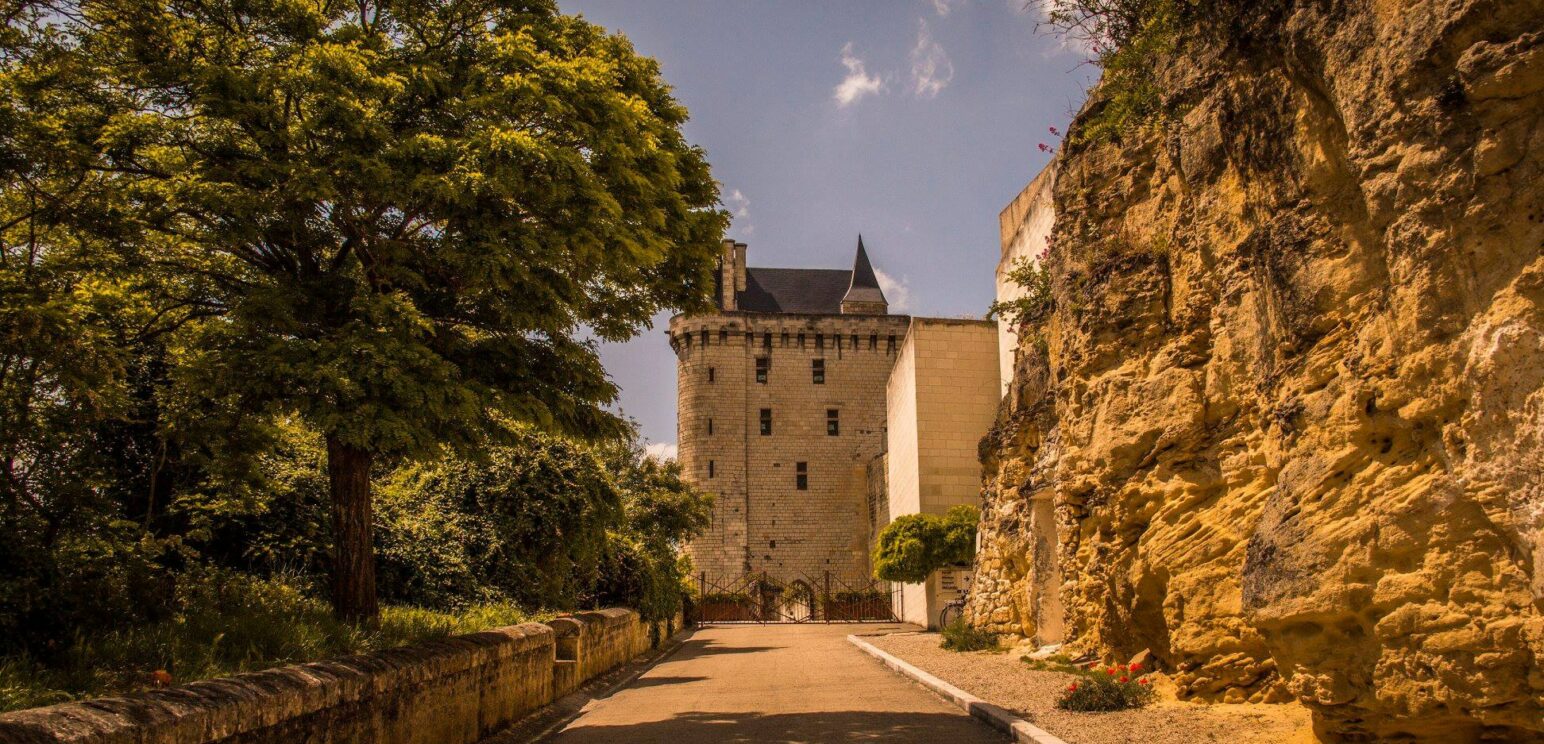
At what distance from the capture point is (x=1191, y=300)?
939 centimetres

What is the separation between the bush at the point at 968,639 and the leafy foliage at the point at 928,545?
7907 millimetres

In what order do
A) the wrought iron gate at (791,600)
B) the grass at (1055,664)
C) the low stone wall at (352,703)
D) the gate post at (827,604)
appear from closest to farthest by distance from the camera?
the low stone wall at (352,703)
the grass at (1055,664)
the wrought iron gate at (791,600)
the gate post at (827,604)

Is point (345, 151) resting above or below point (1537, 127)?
above

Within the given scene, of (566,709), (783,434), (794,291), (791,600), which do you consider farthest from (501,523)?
(794,291)

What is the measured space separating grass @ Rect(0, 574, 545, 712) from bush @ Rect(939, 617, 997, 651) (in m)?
9.63

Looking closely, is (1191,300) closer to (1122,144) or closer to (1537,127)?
(1122,144)

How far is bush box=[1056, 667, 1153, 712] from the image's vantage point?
28.7 ft

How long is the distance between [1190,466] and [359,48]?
7843mm

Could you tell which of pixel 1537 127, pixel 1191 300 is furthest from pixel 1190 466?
pixel 1537 127

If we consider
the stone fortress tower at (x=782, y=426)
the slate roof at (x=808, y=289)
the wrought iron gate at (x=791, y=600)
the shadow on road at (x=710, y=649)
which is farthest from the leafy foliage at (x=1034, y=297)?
the slate roof at (x=808, y=289)

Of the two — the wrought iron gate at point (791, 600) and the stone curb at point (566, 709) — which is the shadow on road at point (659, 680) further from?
the wrought iron gate at point (791, 600)

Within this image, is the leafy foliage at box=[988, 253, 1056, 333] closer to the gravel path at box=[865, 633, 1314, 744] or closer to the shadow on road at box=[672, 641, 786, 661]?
the gravel path at box=[865, 633, 1314, 744]

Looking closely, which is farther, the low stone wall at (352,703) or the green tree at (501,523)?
the green tree at (501,523)

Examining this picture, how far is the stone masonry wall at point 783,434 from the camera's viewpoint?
51.2 metres
